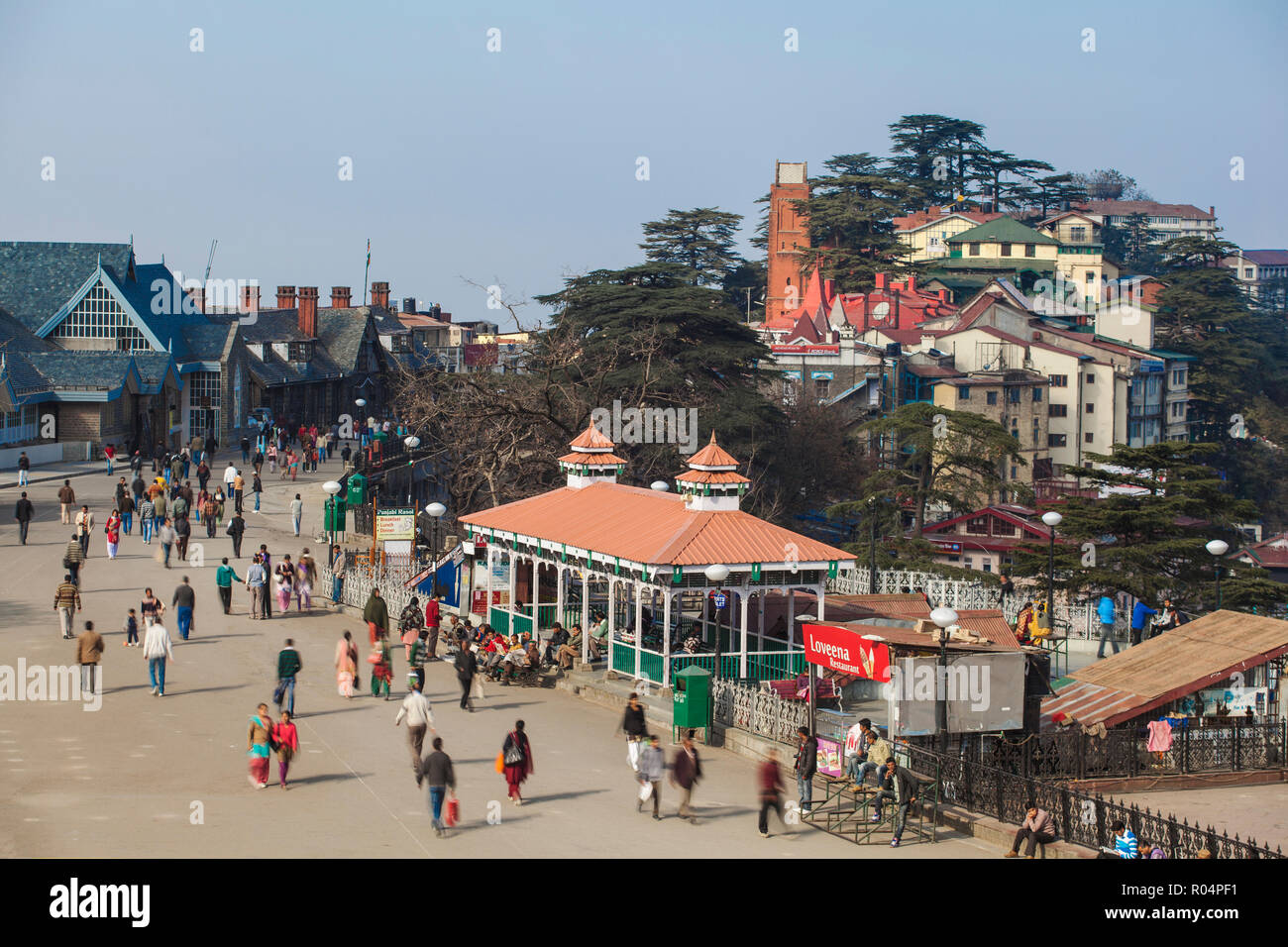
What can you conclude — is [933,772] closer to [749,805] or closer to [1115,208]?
[749,805]

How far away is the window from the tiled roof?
36.7m

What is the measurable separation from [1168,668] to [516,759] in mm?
13450

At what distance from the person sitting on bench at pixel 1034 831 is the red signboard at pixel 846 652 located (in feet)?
11.3

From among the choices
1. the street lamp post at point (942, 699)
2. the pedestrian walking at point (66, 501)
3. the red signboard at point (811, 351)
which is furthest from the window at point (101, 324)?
the street lamp post at point (942, 699)

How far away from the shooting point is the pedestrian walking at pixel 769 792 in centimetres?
1811

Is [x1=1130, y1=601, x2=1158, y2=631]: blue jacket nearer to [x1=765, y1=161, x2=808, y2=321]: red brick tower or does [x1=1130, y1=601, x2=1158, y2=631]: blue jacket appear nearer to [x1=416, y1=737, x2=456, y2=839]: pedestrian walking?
[x1=416, y1=737, x2=456, y2=839]: pedestrian walking

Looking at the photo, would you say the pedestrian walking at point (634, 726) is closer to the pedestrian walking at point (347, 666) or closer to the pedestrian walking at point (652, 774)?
the pedestrian walking at point (652, 774)

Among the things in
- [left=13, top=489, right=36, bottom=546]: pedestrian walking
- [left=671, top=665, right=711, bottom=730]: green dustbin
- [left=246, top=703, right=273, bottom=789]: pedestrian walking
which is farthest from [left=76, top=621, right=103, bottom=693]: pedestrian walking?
[left=13, top=489, right=36, bottom=546]: pedestrian walking

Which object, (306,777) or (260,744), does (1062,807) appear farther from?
(260,744)

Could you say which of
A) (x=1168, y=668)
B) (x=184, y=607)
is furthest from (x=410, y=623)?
(x=1168, y=668)

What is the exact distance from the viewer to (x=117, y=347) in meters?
62.6

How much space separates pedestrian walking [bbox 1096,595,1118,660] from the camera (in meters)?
33.3

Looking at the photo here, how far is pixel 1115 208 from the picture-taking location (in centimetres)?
19838

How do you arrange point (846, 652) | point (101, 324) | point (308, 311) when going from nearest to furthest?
point (846, 652), point (101, 324), point (308, 311)
